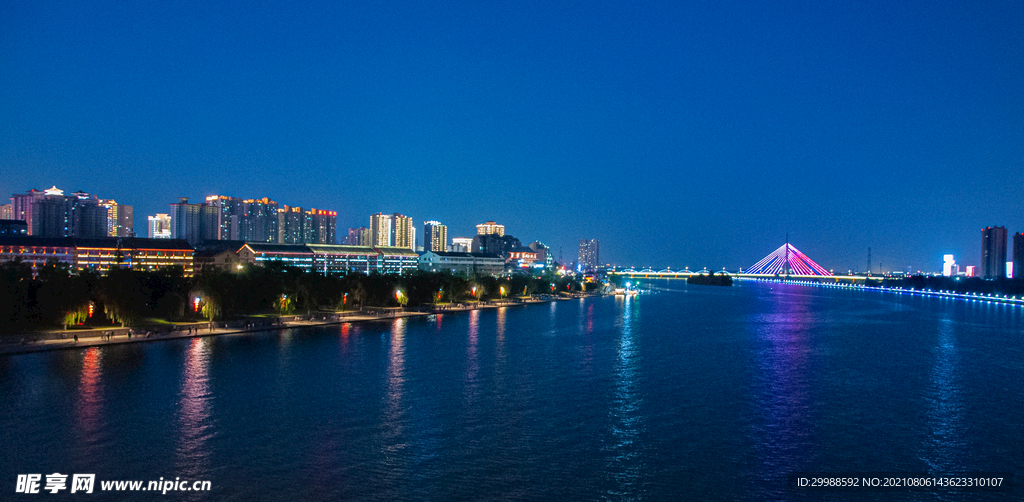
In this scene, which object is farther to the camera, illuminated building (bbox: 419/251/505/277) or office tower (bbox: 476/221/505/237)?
office tower (bbox: 476/221/505/237)

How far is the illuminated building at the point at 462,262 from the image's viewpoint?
83562 millimetres

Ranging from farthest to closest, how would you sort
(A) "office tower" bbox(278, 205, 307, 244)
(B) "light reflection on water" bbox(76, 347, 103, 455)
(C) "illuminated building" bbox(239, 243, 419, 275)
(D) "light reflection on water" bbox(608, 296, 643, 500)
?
(A) "office tower" bbox(278, 205, 307, 244)
(C) "illuminated building" bbox(239, 243, 419, 275)
(B) "light reflection on water" bbox(76, 347, 103, 455)
(D) "light reflection on water" bbox(608, 296, 643, 500)

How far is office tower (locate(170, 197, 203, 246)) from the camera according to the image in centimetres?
9969

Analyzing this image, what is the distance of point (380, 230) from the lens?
429ft

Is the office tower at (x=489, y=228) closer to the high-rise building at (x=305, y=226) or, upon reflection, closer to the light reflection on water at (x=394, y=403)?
the high-rise building at (x=305, y=226)

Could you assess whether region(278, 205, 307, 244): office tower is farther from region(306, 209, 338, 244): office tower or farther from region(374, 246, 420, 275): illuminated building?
region(374, 246, 420, 275): illuminated building

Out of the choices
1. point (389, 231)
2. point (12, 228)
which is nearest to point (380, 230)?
point (389, 231)

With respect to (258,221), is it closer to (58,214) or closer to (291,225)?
(291,225)

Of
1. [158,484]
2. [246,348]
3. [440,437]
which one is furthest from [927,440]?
[246,348]

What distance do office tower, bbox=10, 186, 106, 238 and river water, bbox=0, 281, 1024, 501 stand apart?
73752mm

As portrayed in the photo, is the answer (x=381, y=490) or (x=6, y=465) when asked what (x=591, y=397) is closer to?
(x=381, y=490)

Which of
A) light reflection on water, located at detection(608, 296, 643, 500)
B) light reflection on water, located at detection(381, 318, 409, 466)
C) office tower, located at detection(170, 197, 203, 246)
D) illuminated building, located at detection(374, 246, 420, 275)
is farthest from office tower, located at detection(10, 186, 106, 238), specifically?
light reflection on water, located at detection(608, 296, 643, 500)

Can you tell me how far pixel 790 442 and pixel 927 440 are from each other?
2696 millimetres

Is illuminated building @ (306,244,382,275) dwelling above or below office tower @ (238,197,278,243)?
below
